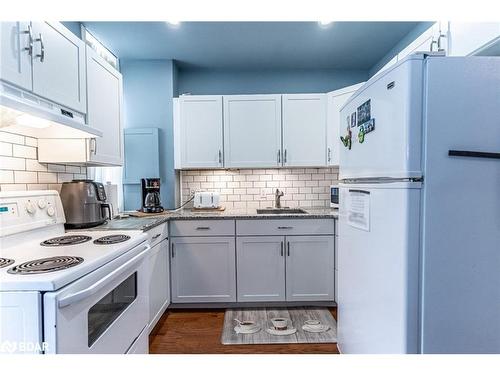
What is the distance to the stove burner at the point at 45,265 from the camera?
948mm

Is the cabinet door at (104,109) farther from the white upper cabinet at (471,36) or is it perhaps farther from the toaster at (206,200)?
the white upper cabinet at (471,36)

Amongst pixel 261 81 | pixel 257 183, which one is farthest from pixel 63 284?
pixel 261 81

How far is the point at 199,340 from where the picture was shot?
6.88ft

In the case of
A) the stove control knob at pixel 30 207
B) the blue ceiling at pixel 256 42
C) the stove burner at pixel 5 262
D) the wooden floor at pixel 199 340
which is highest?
the blue ceiling at pixel 256 42

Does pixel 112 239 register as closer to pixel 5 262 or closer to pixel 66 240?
pixel 66 240

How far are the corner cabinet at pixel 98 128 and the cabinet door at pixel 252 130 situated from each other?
1.04 meters

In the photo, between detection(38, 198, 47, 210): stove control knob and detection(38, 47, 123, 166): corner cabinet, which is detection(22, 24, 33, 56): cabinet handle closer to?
detection(38, 47, 123, 166): corner cabinet

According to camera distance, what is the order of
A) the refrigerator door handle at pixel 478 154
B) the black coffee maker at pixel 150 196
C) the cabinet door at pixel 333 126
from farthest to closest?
the cabinet door at pixel 333 126 < the black coffee maker at pixel 150 196 < the refrigerator door handle at pixel 478 154

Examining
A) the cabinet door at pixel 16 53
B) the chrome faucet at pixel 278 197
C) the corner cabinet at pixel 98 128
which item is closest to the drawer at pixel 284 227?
the chrome faucet at pixel 278 197

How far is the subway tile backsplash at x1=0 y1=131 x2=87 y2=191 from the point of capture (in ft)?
4.86

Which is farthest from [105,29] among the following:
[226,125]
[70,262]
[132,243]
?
[70,262]

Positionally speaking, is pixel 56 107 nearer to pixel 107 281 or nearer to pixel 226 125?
pixel 107 281

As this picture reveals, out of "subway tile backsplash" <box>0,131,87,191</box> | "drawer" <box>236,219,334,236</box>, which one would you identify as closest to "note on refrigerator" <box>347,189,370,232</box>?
"drawer" <box>236,219,334,236</box>

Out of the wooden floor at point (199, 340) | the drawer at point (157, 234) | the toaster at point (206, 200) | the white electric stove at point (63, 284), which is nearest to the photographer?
the white electric stove at point (63, 284)
